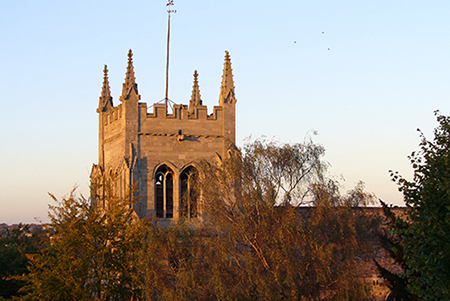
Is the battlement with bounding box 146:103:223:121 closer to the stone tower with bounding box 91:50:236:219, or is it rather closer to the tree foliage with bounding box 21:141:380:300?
the stone tower with bounding box 91:50:236:219

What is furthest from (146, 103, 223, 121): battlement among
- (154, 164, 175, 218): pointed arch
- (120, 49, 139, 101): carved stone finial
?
(154, 164, 175, 218): pointed arch

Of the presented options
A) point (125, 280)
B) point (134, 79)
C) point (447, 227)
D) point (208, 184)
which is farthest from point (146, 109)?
point (447, 227)

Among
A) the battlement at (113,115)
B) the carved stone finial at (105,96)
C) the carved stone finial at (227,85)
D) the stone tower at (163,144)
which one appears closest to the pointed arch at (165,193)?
the stone tower at (163,144)

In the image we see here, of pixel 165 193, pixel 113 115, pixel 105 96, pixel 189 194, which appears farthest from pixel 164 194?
pixel 105 96

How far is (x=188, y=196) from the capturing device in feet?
87.5

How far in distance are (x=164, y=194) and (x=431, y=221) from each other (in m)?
16.0

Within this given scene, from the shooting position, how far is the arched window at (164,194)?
30.4 meters

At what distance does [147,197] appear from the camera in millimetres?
29891

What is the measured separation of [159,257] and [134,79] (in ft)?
31.4

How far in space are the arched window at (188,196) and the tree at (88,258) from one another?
2201 millimetres

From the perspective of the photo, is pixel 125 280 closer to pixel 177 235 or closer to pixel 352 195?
pixel 177 235

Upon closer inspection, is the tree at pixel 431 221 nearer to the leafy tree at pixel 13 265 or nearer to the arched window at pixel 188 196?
the arched window at pixel 188 196

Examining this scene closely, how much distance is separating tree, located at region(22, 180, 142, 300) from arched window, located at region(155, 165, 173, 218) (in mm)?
3623

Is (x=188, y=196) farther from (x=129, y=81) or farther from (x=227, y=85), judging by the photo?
(x=227, y=85)
